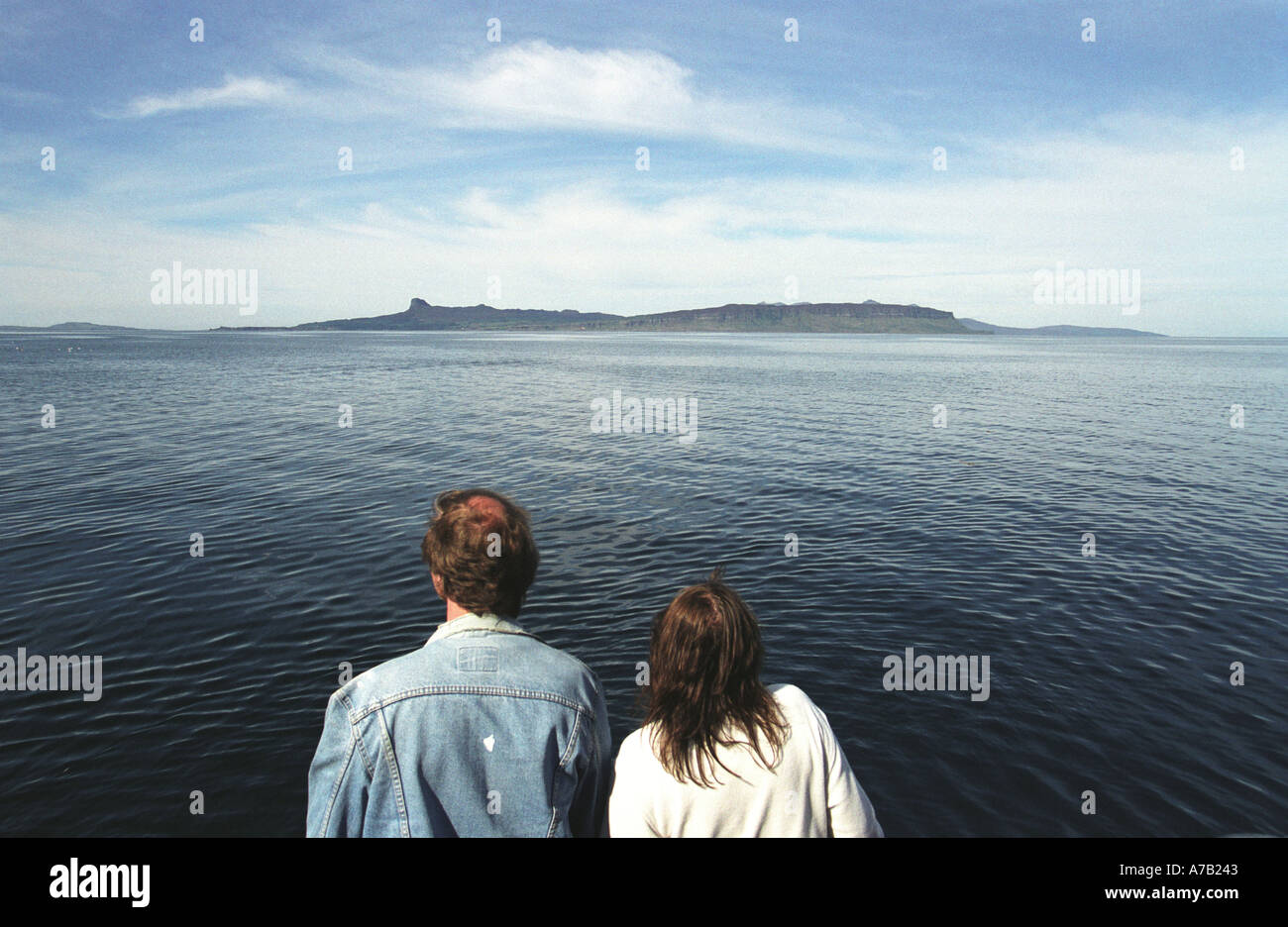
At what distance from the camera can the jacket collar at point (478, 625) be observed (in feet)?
12.9

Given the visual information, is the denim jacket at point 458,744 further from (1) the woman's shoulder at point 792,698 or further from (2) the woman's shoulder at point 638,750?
(1) the woman's shoulder at point 792,698

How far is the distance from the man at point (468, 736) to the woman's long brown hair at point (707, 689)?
0.36 meters

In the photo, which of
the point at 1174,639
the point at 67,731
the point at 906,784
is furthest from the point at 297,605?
the point at 1174,639

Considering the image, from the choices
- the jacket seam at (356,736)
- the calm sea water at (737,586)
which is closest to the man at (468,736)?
the jacket seam at (356,736)

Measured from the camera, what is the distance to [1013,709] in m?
13.4

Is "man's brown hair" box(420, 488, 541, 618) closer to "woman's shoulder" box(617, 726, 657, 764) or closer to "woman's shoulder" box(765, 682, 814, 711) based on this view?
"woman's shoulder" box(617, 726, 657, 764)

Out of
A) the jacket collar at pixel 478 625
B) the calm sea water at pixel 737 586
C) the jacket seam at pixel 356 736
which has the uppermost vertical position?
the jacket collar at pixel 478 625

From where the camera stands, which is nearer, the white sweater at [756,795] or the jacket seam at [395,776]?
the jacket seam at [395,776]

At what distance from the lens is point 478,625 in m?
3.95

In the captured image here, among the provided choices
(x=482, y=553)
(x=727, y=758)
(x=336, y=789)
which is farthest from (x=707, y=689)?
(x=336, y=789)

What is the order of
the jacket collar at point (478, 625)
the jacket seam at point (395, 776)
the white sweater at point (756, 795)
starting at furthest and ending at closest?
the jacket collar at point (478, 625) < the white sweater at point (756, 795) < the jacket seam at point (395, 776)

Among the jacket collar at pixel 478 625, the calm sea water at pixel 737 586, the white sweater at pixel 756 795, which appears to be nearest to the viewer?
the white sweater at pixel 756 795

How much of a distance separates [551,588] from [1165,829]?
478 inches
